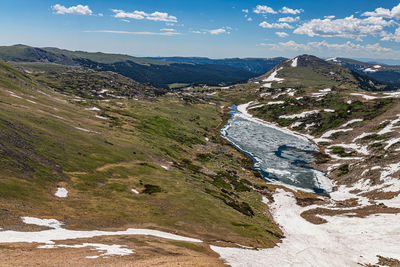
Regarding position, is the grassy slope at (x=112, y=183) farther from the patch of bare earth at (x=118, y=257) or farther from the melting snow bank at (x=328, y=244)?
the patch of bare earth at (x=118, y=257)

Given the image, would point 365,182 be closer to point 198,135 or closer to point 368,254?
point 368,254

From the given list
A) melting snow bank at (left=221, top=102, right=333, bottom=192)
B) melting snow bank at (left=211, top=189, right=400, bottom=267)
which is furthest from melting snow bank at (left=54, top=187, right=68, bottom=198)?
melting snow bank at (left=221, top=102, right=333, bottom=192)

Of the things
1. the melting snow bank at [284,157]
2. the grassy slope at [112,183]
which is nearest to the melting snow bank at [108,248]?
the grassy slope at [112,183]

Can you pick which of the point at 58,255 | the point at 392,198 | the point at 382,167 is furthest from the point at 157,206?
the point at 382,167

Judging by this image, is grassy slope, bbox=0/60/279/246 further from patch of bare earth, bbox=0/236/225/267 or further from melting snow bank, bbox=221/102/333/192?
melting snow bank, bbox=221/102/333/192

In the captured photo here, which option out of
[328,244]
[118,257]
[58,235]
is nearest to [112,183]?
[58,235]
